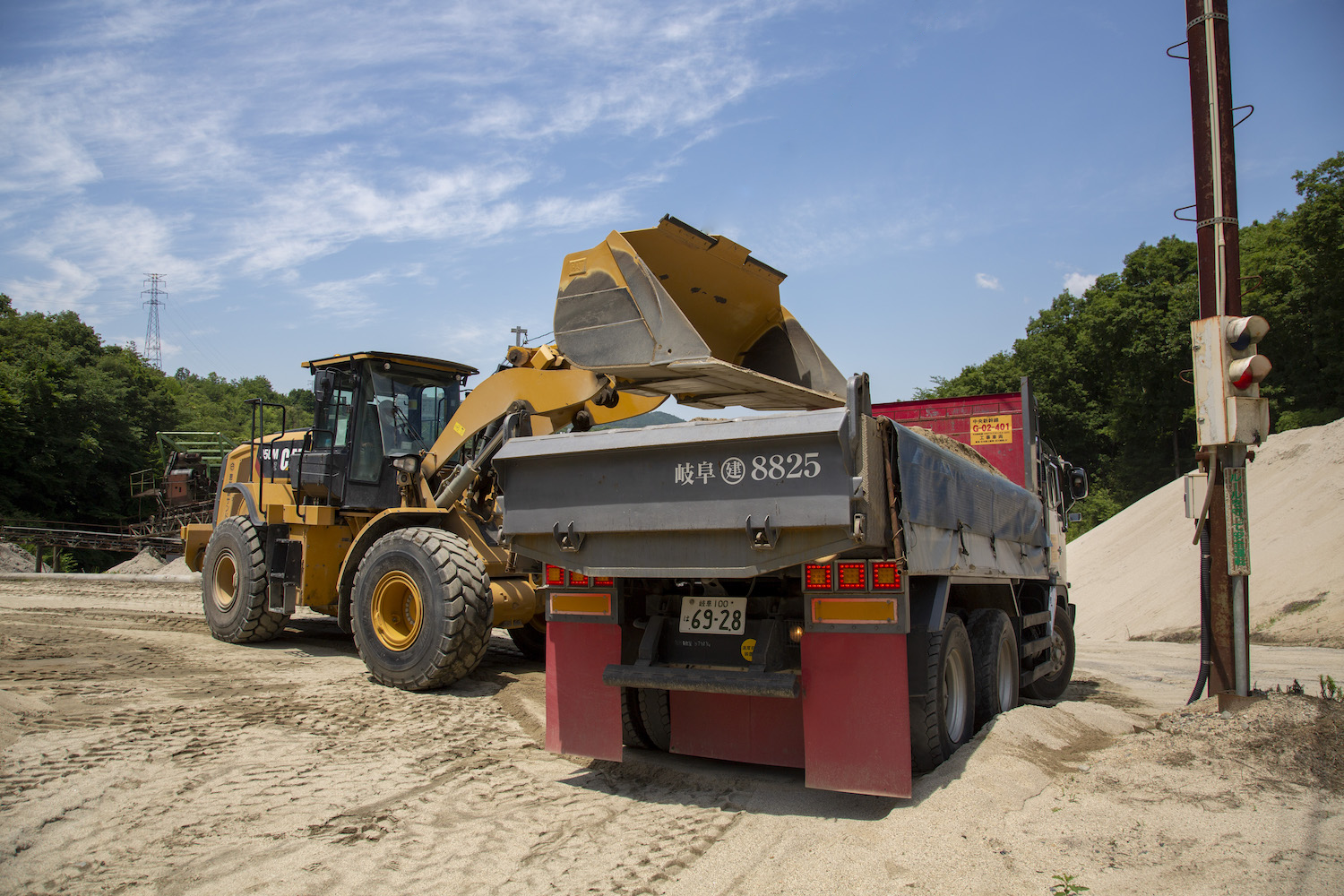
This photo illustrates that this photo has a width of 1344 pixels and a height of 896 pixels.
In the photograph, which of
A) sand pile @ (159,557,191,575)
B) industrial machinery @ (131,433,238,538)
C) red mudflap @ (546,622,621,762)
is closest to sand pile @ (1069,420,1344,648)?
red mudflap @ (546,622,621,762)

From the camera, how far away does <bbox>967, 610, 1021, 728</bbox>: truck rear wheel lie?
5.82 m

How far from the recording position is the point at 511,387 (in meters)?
7.97

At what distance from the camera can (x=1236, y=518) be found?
6.29 m

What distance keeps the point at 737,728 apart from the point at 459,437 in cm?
440

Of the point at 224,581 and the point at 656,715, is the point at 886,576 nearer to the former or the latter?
the point at 656,715

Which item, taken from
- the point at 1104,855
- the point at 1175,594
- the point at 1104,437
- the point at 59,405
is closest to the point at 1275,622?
the point at 1175,594

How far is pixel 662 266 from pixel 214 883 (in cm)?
409

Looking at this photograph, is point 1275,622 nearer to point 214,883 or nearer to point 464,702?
point 464,702

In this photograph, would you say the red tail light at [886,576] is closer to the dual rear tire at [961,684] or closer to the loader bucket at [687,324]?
the dual rear tire at [961,684]

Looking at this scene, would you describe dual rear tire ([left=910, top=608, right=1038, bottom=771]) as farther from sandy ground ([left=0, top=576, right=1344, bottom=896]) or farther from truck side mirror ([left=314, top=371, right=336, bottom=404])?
truck side mirror ([left=314, top=371, right=336, bottom=404])

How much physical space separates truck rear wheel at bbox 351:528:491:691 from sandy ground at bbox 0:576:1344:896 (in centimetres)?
36

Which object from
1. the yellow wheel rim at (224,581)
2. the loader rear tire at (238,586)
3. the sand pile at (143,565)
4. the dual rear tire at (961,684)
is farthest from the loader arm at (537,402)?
the sand pile at (143,565)

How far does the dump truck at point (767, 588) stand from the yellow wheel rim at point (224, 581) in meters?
6.84

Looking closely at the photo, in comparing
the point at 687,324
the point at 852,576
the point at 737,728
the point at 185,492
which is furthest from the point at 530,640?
the point at 185,492
